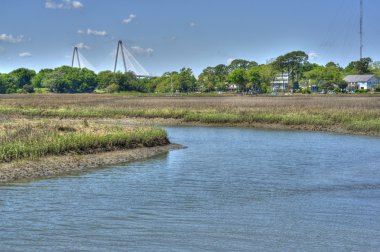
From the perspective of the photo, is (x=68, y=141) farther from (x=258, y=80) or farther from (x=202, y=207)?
(x=258, y=80)

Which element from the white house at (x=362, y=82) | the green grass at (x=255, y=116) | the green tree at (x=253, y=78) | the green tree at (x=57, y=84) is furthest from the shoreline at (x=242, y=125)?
the green tree at (x=57, y=84)

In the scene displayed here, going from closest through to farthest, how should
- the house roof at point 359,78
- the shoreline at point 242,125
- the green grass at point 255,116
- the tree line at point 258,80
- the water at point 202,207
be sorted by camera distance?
the water at point 202,207
the shoreline at point 242,125
the green grass at point 255,116
the house roof at point 359,78
the tree line at point 258,80

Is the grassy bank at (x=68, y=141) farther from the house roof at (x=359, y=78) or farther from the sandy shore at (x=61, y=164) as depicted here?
the house roof at (x=359, y=78)

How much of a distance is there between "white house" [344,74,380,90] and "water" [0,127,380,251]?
13937 cm

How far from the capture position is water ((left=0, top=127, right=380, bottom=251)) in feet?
48.2

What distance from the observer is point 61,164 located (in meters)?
26.3

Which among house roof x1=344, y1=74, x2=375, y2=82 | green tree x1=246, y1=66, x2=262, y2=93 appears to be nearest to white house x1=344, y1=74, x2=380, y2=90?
house roof x1=344, y1=74, x2=375, y2=82

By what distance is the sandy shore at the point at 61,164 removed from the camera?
2370 cm

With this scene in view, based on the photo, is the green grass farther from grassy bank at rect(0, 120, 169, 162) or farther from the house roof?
the house roof

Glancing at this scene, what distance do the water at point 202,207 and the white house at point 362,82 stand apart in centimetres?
13937

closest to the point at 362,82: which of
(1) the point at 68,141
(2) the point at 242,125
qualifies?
(2) the point at 242,125

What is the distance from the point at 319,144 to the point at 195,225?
25.2m

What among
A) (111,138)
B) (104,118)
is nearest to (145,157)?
(111,138)

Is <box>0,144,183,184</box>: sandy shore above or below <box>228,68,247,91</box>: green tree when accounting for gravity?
below
